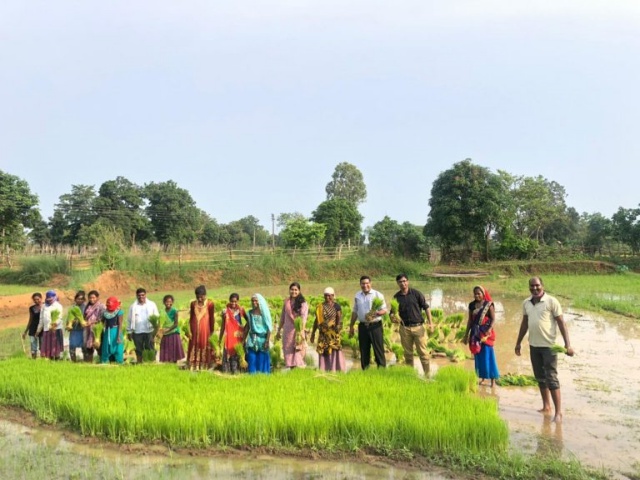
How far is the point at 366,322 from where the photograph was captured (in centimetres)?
700

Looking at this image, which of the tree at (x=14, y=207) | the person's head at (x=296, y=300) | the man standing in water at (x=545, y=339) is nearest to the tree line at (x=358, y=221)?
the tree at (x=14, y=207)

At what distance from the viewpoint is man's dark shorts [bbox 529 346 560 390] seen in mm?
5535

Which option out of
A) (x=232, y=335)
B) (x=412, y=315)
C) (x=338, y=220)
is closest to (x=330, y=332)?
(x=412, y=315)

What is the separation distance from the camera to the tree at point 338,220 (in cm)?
3703

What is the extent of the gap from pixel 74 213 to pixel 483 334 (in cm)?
3785

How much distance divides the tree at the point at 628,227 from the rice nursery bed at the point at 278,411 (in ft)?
102

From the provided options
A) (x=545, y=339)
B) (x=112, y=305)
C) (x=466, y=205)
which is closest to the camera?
(x=545, y=339)

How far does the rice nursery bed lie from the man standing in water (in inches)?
35.8

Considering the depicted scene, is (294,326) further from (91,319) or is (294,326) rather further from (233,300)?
(91,319)

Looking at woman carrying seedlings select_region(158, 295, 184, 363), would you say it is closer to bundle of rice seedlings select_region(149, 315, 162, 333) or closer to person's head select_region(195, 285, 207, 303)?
bundle of rice seedlings select_region(149, 315, 162, 333)

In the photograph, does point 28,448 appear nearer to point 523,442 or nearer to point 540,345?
point 523,442

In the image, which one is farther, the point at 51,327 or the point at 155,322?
the point at 51,327

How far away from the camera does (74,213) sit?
37812 mm

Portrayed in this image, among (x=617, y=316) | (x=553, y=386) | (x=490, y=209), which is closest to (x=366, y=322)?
(x=553, y=386)
